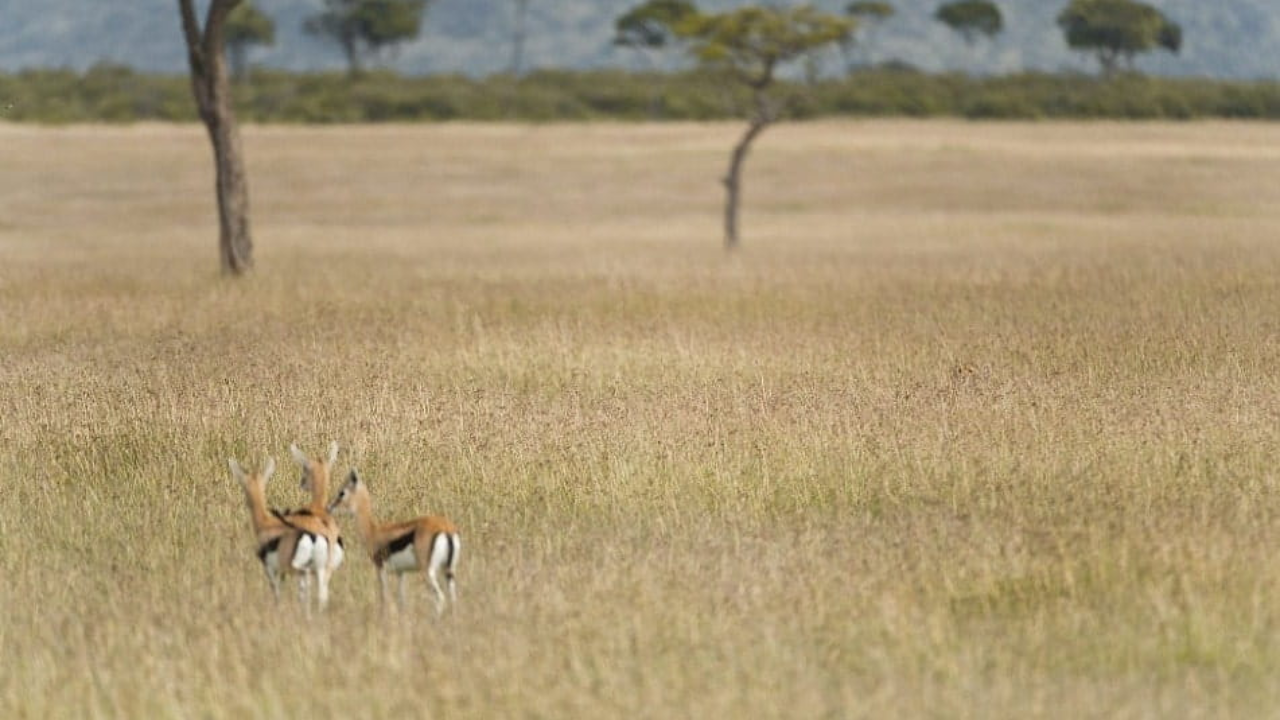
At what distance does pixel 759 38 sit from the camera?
39.0 m

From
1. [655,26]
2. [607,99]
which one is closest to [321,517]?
[607,99]

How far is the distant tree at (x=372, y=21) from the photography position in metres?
140

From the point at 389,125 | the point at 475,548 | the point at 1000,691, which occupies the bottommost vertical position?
the point at 389,125

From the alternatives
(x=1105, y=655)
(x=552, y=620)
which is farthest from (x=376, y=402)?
(x=1105, y=655)

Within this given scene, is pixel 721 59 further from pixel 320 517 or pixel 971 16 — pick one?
pixel 971 16

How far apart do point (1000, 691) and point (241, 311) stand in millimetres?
15805

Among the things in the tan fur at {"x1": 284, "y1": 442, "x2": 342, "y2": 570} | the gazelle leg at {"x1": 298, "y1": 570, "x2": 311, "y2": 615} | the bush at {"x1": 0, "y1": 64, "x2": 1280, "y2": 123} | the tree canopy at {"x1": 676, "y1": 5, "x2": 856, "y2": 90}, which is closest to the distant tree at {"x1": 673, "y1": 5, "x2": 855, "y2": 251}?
the tree canopy at {"x1": 676, "y1": 5, "x2": 856, "y2": 90}

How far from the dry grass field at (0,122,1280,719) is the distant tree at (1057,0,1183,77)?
100016 mm

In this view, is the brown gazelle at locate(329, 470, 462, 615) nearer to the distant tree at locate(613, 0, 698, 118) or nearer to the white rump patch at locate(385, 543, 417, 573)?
the white rump patch at locate(385, 543, 417, 573)

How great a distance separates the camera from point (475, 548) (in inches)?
370

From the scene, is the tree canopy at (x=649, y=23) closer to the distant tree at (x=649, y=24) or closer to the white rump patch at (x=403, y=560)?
the distant tree at (x=649, y=24)

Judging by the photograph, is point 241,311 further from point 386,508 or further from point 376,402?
point 386,508

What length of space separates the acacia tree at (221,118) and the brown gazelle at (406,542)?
18.1 metres

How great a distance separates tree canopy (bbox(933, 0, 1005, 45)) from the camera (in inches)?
5901
